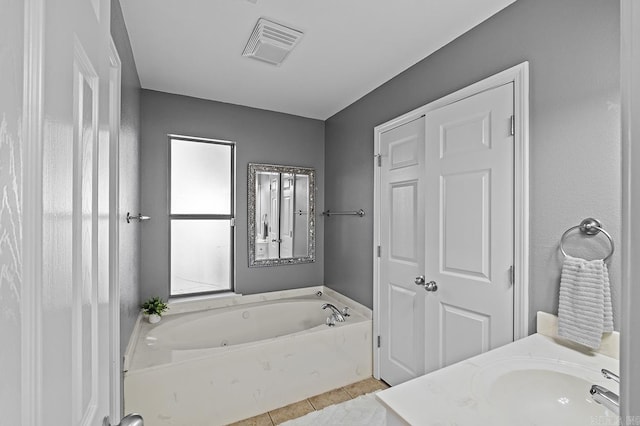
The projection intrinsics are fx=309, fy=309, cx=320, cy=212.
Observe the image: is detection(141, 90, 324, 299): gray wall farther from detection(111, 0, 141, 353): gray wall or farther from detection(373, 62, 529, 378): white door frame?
detection(373, 62, 529, 378): white door frame

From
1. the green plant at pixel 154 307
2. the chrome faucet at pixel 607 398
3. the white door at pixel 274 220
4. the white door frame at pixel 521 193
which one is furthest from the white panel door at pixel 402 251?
the green plant at pixel 154 307

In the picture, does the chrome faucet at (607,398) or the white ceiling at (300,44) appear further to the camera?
the white ceiling at (300,44)

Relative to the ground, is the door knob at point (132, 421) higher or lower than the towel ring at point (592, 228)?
lower

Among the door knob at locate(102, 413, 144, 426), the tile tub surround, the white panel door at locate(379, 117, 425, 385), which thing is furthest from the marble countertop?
the white panel door at locate(379, 117, 425, 385)

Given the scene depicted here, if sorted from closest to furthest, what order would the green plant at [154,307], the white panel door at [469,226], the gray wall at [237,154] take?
the white panel door at [469,226] → the green plant at [154,307] → the gray wall at [237,154]

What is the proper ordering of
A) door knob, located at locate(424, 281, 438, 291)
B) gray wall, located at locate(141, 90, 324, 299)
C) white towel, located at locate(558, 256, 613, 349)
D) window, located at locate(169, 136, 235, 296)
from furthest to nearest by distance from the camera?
window, located at locate(169, 136, 235, 296), gray wall, located at locate(141, 90, 324, 299), door knob, located at locate(424, 281, 438, 291), white towel, located at locate(558, 256, 613, 349)

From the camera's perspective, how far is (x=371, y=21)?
1.80m

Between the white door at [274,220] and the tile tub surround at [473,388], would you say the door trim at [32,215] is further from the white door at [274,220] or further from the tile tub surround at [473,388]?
the white door at [274,220]

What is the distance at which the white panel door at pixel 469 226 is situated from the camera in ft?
5.36

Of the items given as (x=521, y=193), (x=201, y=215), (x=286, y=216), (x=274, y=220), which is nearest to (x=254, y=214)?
(x=274, y=220)

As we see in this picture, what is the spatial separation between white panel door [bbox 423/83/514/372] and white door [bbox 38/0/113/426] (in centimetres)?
174

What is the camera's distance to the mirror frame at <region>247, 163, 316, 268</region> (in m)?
3.17

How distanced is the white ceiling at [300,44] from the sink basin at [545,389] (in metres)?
1.74

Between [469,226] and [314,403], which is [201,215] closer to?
[314,403]
